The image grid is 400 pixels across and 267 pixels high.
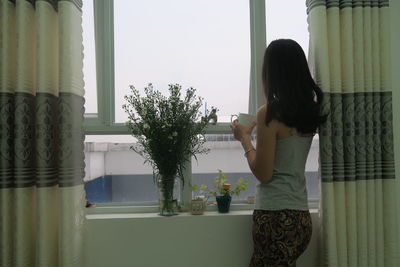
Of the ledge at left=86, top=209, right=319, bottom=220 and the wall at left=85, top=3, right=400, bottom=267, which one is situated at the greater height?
the ledge at left=86, top=209, right=319, bottom=220

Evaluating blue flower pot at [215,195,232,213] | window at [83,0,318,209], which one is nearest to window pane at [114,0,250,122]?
window at [83,0,318,209]

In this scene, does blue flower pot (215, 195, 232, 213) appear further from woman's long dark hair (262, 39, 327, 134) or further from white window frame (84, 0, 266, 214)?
woman's long dark hair (262, 39, 327, 134)

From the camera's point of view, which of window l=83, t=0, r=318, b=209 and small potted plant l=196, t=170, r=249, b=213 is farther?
window l=83, t=0, r=318, b=209

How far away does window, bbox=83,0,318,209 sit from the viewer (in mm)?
1915

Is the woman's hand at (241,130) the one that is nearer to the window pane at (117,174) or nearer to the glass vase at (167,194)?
the glass vase at (167,194)

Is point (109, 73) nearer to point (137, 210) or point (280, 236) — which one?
point (137, 210)

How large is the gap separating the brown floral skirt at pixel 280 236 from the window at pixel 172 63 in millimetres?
602

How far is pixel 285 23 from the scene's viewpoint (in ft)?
6.41

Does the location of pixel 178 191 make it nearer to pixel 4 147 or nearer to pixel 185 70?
pixel 185 70

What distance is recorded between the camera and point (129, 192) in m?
1.94

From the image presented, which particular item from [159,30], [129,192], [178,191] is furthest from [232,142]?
[159,30]

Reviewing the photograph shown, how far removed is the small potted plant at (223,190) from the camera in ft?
5.72

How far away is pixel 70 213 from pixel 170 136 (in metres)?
0.60

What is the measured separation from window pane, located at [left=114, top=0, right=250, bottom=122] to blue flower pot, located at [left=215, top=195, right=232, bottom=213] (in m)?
0.50
